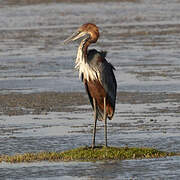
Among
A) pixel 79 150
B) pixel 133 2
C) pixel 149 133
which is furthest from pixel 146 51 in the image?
pixel 133 2

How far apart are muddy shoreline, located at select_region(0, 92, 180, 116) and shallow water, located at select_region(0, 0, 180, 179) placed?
155mm

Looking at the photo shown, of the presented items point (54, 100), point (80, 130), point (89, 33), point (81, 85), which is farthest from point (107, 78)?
point (81, 85)

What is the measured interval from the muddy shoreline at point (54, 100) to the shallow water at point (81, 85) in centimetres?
15

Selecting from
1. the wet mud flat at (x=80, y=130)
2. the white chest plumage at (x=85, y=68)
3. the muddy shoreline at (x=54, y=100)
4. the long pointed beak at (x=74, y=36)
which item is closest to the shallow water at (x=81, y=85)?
the wet mud flat at (x=80, y=130)

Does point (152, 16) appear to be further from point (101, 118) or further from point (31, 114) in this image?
point (101, 118)

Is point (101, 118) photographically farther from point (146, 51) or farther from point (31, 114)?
point (146, 51)

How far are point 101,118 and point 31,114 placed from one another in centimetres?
360

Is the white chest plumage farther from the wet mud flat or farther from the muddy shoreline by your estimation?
the muddy shoreline

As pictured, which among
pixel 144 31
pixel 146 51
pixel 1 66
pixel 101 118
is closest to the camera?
pixel 101 118

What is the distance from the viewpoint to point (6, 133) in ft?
43.9

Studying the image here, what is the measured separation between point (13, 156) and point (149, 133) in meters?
2.88

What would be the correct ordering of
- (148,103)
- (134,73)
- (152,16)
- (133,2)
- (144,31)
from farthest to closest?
(133,2) → (152,16) → (144,31) → (134,73) → (148,103)

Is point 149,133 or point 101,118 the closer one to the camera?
point 101,118

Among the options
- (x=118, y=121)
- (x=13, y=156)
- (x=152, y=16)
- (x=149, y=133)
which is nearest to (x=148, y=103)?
(x=118, y=121)
